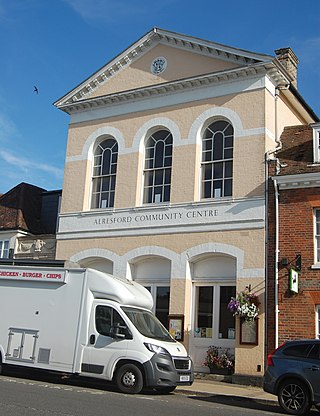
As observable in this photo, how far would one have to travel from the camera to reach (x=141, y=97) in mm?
20625

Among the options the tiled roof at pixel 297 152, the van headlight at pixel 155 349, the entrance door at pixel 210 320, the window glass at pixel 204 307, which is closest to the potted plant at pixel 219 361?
the entrance door at pixel 210 320

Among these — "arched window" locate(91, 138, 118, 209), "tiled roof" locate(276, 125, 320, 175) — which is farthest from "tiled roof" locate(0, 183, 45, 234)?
"tiled roof" locate(276, 125, 320, 175)

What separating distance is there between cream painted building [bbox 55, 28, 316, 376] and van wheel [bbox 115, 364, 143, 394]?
188 inches

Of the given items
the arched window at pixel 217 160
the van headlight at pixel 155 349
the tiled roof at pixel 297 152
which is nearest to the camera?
the van headlight at pixel 155 349

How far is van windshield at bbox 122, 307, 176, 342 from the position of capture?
1333 centimetres

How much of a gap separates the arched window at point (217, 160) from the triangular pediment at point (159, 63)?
79.6 inches

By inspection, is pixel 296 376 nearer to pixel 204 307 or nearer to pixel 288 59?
pixel 204 307

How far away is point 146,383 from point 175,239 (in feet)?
22.2

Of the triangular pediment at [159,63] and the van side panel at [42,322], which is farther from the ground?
the triangular pediment at [159,63]

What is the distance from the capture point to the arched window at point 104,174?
20.8 meters

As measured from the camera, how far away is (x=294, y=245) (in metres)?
16.4

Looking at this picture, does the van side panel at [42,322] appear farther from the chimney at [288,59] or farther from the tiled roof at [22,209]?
the chimney at [288,59]

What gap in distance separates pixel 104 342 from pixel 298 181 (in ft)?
24.9

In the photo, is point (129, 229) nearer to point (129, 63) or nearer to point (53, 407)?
point (129, 63)
